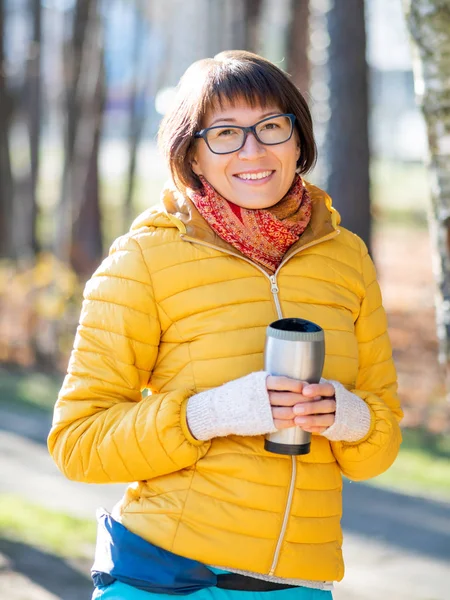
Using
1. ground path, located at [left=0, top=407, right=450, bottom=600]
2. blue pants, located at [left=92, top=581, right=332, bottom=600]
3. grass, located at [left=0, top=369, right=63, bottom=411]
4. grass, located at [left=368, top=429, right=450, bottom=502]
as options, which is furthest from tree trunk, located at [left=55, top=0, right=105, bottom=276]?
blue pants, located at [left=92, top=581, right=332, bottom=600]

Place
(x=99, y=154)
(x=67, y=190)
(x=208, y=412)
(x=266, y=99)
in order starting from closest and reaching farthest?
(x=208, y=412)
(x=266, y=99)
(x=67, y=190)
(x=99, y=154)

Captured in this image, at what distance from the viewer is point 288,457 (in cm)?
249

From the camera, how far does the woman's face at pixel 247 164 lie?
8.63ft

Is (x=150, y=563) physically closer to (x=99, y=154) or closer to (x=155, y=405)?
(x=155, y=405)

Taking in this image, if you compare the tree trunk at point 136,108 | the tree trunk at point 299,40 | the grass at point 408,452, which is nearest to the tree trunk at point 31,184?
the tree trunk at point 136,108

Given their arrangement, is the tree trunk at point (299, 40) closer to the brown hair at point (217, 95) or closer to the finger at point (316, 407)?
the brown hair at point (217, 95)

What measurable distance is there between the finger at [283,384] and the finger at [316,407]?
0.04 m

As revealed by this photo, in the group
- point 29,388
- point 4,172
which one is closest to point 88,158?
point 4,172

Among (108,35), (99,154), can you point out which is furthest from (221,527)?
(108,35)

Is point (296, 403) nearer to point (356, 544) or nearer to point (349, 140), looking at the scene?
point (356, 544)

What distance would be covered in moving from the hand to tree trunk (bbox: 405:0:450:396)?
2.03 metres

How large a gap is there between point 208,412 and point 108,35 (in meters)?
→ 20.7

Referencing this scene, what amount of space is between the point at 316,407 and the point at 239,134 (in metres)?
0.78

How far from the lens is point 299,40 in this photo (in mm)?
17281
